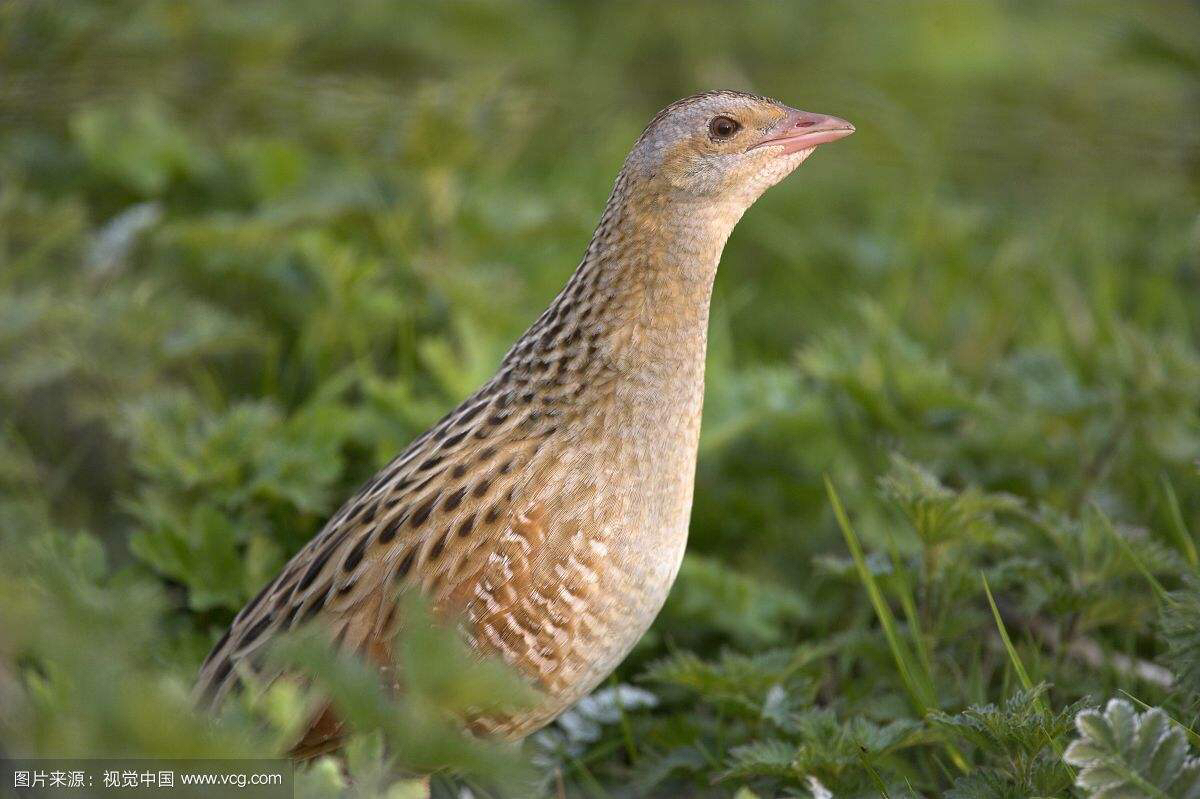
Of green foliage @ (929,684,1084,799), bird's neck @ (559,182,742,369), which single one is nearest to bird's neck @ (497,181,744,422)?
bird's neck @ (559,182,742,369)

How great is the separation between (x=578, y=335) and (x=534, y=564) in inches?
18.7

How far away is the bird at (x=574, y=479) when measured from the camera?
2311 mm

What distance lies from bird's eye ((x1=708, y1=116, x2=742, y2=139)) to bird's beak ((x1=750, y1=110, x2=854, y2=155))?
0.16 feet

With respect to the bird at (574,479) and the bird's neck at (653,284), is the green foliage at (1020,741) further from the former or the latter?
the bird's neck at (653,284)

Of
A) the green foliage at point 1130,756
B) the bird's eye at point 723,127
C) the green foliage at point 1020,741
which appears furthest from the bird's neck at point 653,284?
the green foliage at point 1130,756

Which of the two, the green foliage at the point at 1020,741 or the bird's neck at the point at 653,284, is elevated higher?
the bird's neck at the point at 653,284

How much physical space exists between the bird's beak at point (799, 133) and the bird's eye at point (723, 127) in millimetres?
50

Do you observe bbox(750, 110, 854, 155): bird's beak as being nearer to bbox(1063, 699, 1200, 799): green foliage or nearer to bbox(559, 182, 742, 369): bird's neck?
bbox(559, 182, 742, 369): bird's neck

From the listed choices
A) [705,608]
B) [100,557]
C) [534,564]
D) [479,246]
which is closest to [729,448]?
[705,608]

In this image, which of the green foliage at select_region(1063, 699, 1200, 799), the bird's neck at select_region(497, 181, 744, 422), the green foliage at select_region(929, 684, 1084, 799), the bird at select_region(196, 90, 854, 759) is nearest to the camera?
the green foliage at select_region(1063, 699, 1200, 799)

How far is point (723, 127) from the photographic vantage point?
2.55 metres

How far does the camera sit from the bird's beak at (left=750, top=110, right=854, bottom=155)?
2553 mm

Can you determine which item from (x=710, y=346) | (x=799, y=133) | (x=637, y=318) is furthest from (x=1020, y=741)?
(x=710, y=346)

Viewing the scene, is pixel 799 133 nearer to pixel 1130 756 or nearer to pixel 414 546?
pixel 414 546
